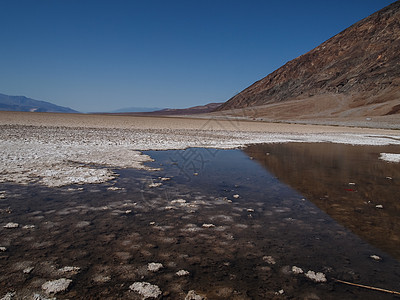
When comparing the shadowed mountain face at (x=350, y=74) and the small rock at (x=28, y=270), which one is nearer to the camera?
the small rock at (x=28, y=270)

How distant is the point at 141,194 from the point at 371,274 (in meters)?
4.50

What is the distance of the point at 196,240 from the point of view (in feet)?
13.4

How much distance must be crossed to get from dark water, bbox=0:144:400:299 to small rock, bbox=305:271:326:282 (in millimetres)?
81

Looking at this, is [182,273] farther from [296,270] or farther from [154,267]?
[296,270]

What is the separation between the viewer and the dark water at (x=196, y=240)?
3.01 metres

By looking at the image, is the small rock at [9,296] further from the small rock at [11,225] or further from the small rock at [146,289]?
the small rock at [11,225]

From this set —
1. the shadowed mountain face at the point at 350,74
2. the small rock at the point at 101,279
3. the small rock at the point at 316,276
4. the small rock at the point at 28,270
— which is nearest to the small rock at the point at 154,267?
the small rock at the point at 101,279

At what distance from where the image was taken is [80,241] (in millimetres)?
3900

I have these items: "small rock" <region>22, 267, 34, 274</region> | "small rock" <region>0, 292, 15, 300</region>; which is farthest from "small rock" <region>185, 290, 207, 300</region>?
"small rock" <region>22, 267, 34, 274</region>

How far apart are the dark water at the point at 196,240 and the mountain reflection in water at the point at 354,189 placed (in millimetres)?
55

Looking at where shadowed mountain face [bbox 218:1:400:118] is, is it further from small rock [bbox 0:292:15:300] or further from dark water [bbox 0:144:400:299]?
small rock [bbox 0:292:15:300]

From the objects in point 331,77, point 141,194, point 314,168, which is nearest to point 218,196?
point 141,194

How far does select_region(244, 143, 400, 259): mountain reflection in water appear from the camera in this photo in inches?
187

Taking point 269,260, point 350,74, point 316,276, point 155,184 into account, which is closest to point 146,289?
point 269,260
